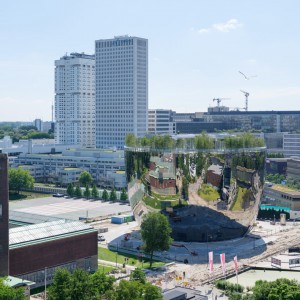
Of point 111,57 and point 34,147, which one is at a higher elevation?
point 111,57

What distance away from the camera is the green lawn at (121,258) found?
54000 mm

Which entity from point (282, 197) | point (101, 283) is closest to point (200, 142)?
point (101, 283)

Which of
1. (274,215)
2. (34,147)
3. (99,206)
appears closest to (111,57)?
(34,147)

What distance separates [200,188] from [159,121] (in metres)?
114

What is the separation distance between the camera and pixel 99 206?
299 feet

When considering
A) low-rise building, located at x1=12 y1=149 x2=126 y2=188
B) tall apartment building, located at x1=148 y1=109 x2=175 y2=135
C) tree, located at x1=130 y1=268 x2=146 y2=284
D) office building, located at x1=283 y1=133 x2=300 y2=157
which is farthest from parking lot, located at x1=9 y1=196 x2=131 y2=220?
office building, located at x1=283 y1=133 x2=300 y2=157

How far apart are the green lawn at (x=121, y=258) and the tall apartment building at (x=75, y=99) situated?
353 ft

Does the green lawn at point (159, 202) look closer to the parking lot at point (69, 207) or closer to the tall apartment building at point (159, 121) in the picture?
the parking lot at point (69, 207)

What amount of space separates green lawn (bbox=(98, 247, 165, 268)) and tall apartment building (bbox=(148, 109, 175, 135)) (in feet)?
361

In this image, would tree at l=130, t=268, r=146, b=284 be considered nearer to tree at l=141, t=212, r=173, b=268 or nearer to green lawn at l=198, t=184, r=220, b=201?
tree at l=141, t=212, r=173, b=268

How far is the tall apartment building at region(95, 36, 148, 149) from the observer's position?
488 ft

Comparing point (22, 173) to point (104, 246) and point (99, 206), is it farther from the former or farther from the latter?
point (104, 246)

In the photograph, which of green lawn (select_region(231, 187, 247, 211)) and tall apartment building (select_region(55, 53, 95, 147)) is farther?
tall apartment building (select_region(55, 53, 95, 147))

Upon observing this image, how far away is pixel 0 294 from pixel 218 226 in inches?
1218
